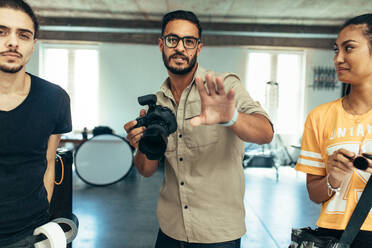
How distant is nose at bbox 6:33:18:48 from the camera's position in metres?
1.14

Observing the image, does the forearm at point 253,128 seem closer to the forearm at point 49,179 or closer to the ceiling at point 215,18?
the forearm at point 49,179

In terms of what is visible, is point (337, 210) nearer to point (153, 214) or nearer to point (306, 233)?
point (306, 233)

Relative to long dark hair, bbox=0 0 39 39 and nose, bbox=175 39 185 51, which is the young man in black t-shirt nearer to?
long dark hair, bbox=0 0 39 39

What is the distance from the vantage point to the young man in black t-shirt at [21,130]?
1159 millimetres

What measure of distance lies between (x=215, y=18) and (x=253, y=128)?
593cm

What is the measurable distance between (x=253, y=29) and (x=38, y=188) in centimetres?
655

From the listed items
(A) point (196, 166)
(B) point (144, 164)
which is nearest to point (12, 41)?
(B) point (144, 164)

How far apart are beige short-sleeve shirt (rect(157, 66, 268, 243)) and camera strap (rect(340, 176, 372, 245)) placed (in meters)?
0.43

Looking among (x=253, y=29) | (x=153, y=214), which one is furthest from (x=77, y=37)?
(x=153, y=214)

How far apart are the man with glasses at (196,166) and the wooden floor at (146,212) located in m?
1.96

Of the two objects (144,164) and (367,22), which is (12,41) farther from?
(367,22)

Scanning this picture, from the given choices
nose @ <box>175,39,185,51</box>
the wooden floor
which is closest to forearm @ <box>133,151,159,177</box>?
nose @ <box>175,39,185,51</box>

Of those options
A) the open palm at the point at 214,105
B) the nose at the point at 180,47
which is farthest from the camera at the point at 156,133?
the nose at the point at 180,47

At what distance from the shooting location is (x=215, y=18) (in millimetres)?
6555
